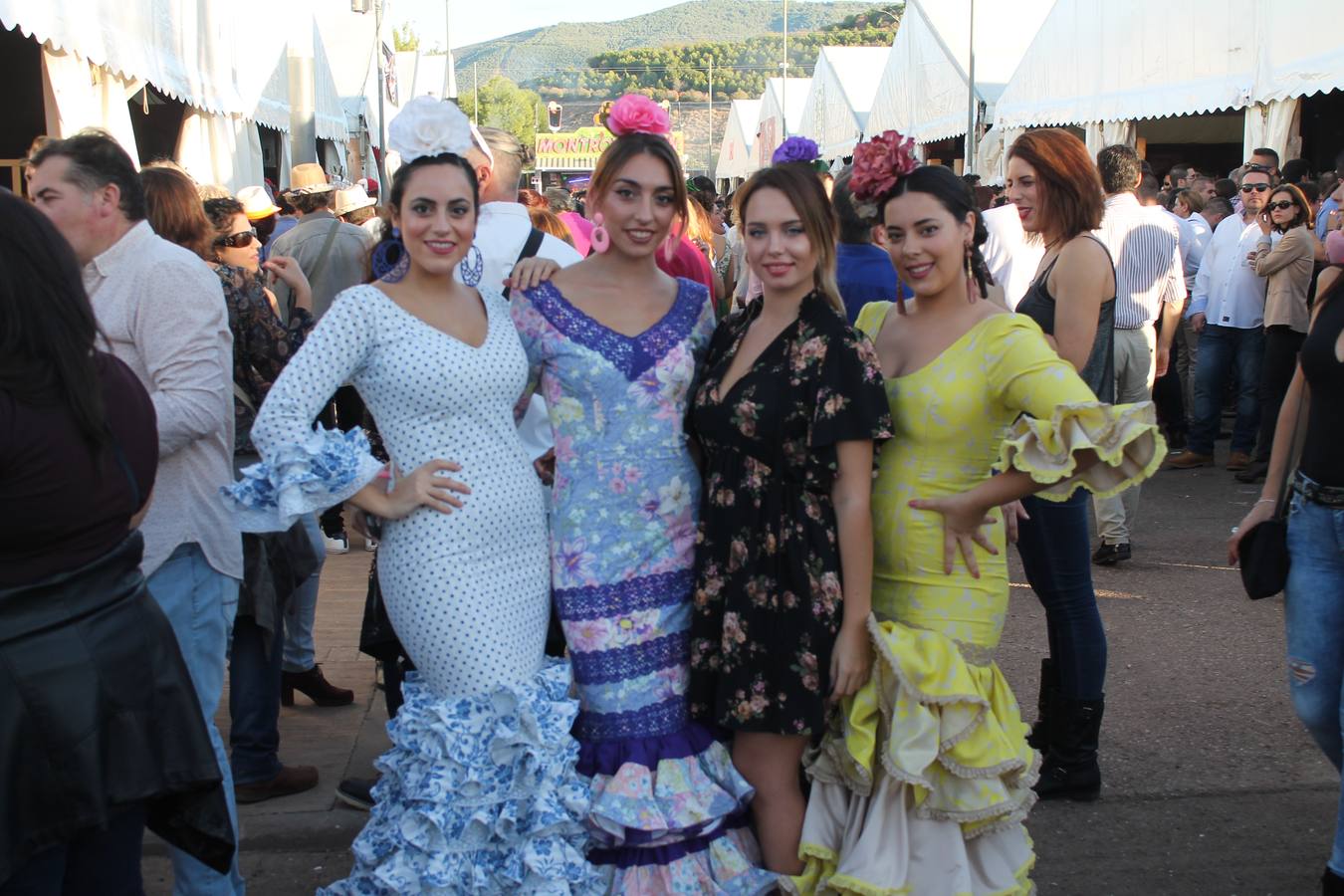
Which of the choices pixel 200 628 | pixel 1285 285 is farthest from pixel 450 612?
pixel 1285 285

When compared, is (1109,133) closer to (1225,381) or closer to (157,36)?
(1225,381)

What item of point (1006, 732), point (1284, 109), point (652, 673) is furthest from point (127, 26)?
point (1284, 109)

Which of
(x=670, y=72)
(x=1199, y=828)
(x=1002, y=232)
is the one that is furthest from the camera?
(x=670, y=72)

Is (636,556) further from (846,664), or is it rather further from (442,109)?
(442,109)

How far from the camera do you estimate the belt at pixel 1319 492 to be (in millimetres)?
3080

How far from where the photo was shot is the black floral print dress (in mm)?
2918

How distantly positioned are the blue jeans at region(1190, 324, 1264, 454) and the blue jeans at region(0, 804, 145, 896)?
843cm

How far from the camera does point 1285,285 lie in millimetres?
8344

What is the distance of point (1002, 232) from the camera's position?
706 centimetres

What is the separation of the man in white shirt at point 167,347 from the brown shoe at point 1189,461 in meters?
7.89

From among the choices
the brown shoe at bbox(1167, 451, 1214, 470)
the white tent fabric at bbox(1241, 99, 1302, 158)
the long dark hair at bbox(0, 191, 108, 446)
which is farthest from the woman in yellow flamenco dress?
the white tent fabric at bbox(1241, 99, 1302, 158)

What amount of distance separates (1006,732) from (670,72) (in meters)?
154

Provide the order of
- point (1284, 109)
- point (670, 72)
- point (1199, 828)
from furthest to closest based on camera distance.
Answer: point (670, 72)
point (1284, 109)
point (1199, 828)

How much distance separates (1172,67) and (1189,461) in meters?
5.35
